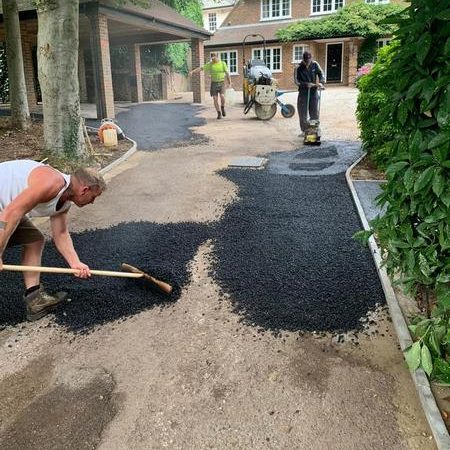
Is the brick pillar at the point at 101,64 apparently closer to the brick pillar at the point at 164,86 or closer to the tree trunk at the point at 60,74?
the tree trunk at the point at 60,74

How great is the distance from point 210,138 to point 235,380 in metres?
9.73

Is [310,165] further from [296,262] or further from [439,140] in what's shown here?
[439,140]

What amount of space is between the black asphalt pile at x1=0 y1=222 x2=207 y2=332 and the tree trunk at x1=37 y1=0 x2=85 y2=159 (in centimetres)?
318

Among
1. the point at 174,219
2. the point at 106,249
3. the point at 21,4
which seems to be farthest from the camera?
the point at 21,4

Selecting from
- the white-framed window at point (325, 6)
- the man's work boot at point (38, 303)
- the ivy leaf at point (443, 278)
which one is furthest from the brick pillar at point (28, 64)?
the white-framed window at point (325, 6)

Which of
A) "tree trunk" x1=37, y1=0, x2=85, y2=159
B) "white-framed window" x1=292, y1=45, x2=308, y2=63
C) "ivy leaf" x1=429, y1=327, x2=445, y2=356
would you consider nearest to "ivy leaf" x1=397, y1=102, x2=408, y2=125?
"ivy leaf" x1=429, y1=327, x2=445, y2=356

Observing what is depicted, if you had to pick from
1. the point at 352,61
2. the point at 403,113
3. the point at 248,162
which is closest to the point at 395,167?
the point at 403,113

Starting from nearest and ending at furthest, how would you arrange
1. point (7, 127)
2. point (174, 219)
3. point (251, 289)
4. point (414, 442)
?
point (414, 442), point (251, 289), point (174, 219), point (7, 127)

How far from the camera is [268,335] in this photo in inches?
135

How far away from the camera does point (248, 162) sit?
891 centimetres

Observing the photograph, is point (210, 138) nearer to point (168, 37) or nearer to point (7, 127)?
point (7, 127)

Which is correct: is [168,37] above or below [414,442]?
above

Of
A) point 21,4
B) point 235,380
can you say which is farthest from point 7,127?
point 235,380

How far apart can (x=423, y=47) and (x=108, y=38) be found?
16.8 metres
